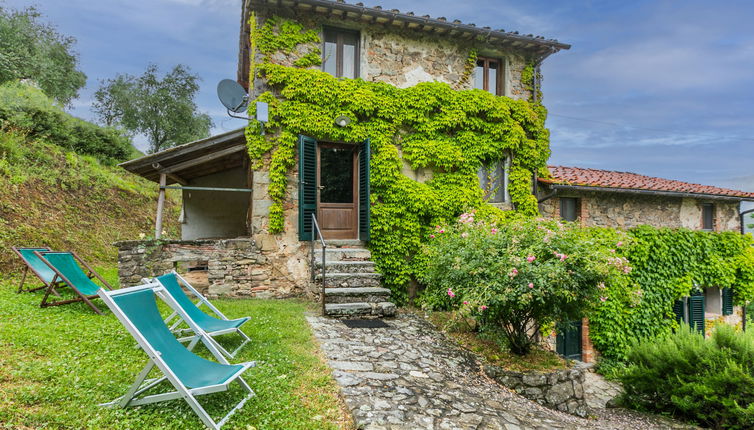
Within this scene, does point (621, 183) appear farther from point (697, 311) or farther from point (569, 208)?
point (697, 311)

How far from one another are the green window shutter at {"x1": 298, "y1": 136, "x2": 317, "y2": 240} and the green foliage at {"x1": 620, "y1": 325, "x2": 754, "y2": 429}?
655cm

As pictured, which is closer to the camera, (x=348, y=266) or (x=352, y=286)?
(x=352, y=286)

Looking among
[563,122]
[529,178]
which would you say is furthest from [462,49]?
[563,122]

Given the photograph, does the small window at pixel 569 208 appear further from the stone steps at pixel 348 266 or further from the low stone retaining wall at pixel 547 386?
the low stone retaining wall at pixel 547 386

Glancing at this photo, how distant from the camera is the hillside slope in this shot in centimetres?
896

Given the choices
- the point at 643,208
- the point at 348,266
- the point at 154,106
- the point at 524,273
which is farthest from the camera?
the point at 154,106

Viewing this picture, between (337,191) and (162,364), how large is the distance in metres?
6.99

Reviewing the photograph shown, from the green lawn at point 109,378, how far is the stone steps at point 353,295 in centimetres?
148

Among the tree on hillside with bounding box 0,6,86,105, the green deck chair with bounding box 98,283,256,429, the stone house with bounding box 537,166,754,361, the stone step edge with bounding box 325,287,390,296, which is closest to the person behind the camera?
the green deck chair with bounding box 98,283,256,429

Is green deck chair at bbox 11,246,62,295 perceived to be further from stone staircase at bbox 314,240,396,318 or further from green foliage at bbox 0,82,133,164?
green foliage at bbox 0,82,133,164

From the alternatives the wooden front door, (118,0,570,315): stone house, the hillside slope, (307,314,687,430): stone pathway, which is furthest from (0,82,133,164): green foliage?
(307,314,687,430): stone pathway

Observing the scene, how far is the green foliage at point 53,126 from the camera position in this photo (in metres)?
11.8

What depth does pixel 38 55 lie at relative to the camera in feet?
52.9

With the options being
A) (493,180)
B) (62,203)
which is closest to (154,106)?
(62,203)
